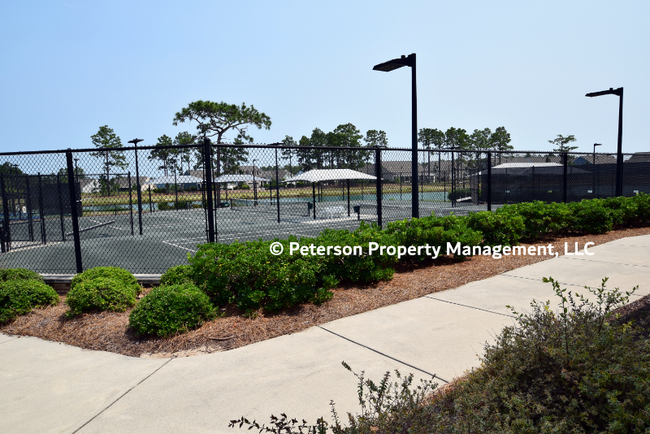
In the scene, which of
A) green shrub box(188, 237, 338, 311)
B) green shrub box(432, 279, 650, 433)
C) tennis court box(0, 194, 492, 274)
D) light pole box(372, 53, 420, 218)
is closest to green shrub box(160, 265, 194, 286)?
green shrub box(188, 237, 338, 311)

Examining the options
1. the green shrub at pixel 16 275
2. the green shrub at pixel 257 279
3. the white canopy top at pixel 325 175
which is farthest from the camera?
the white canopy top at pixel 325 175

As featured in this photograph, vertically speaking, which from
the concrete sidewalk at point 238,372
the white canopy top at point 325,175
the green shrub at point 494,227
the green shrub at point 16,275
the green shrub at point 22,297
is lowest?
the concrete sidewalk at point 238,372

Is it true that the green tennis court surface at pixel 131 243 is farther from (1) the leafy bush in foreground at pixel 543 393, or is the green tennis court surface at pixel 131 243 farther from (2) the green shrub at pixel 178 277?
(1) the leafy bush in foreground at pixel 543 393

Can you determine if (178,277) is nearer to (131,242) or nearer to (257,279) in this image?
(257,279)

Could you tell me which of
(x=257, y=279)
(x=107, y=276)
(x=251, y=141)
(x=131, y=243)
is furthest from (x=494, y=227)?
(x=251, y=141)

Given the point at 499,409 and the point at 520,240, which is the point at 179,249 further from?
the point at 499,409

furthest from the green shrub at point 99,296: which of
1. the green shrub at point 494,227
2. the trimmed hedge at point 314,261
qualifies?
the green shrub at point 494,227

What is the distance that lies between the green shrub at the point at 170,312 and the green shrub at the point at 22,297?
2051 mm

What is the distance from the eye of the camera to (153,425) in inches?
124

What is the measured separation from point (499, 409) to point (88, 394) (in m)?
3.29

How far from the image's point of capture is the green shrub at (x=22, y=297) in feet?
18.9

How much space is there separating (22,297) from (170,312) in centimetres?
260

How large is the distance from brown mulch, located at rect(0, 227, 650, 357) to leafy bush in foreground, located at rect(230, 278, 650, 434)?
2.01 metres

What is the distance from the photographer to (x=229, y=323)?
16.9ft
